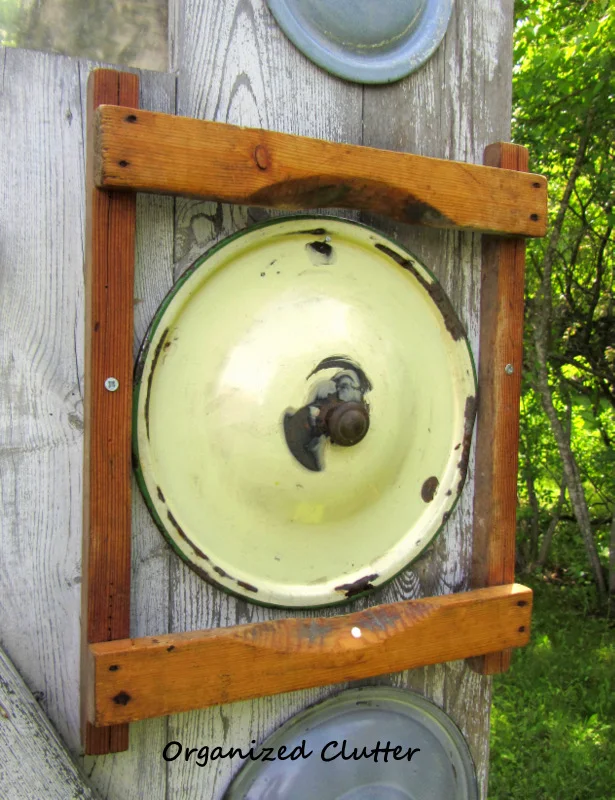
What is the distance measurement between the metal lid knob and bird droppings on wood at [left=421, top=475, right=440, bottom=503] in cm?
25

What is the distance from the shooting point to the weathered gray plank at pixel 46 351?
1.28 m

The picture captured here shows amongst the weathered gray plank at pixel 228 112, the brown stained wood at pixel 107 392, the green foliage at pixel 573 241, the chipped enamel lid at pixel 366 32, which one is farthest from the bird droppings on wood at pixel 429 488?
the green foliage at pixel 573 241

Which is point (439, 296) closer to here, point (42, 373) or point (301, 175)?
point (301, 175)

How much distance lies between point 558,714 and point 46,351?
2.86 meters

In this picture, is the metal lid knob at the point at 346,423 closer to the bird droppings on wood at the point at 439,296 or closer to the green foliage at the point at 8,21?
the bird droppings on wood at the point at 439,296

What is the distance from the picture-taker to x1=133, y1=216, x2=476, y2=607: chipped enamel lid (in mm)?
1352

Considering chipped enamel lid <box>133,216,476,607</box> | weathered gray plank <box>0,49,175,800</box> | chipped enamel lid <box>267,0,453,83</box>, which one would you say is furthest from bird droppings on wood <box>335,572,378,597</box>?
chipped enamel lid <box>267,0,453,83</box>

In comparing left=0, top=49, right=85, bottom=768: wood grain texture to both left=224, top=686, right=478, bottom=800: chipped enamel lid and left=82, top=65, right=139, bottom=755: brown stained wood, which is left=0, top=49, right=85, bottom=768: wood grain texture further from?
left=224, top=686, right=478, bottom=800: chipped enamel lid

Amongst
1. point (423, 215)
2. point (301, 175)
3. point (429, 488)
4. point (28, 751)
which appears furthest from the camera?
point (429, 488)

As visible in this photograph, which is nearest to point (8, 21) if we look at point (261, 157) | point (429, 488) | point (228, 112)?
point (228, 112)

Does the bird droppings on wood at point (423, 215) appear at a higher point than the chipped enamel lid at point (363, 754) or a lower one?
higher

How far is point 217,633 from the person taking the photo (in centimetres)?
135

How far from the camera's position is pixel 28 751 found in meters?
1.25

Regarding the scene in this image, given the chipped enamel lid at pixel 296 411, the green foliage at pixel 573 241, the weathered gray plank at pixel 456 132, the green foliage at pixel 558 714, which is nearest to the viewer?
the chipped enamel lid at pixel 296 411
